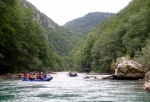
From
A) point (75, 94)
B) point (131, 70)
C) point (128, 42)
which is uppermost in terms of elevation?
point (128, 42)

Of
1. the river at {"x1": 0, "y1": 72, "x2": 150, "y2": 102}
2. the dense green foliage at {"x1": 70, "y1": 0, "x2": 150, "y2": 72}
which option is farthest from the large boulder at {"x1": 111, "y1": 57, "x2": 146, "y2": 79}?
the river at {"x1": 0, "y1": 72, "x2": 150, "y2": 102}

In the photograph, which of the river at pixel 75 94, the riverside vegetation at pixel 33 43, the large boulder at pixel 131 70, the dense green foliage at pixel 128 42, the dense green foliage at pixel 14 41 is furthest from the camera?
the dense green foliage at pixel 128 42

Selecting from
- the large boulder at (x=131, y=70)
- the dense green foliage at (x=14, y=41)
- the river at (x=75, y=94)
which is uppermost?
the dense green foliage at (x=14, y=41)

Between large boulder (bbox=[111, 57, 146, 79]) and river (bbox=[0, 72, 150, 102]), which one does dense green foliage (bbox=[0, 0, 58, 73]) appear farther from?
river (bbox=[0, 72, 150, 102])

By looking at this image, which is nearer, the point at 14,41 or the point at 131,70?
the point at 131,70

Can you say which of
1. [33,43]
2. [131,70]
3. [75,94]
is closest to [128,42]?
[33,43]

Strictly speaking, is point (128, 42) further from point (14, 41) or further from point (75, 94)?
point (75, 94)

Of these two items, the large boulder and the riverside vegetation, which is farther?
the riverside vegetation

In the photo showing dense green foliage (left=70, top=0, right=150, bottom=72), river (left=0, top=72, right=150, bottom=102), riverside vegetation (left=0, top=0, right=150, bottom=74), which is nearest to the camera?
river (left=0, top=72, right=150, bottom=102)

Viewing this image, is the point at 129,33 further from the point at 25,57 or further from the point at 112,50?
the point at 25,57

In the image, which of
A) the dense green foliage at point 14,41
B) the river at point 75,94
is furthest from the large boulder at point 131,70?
the dense green foliage at point 14,41

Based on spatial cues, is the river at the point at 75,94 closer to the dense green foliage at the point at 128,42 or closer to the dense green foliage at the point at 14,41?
the dense green foliage at the point at 128,42

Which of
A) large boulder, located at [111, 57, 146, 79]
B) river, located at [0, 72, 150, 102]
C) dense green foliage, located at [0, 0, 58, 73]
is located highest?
dense green foliage, located at [0, 0, 58, 73]

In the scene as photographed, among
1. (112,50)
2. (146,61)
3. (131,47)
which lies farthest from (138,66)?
(112,50)
